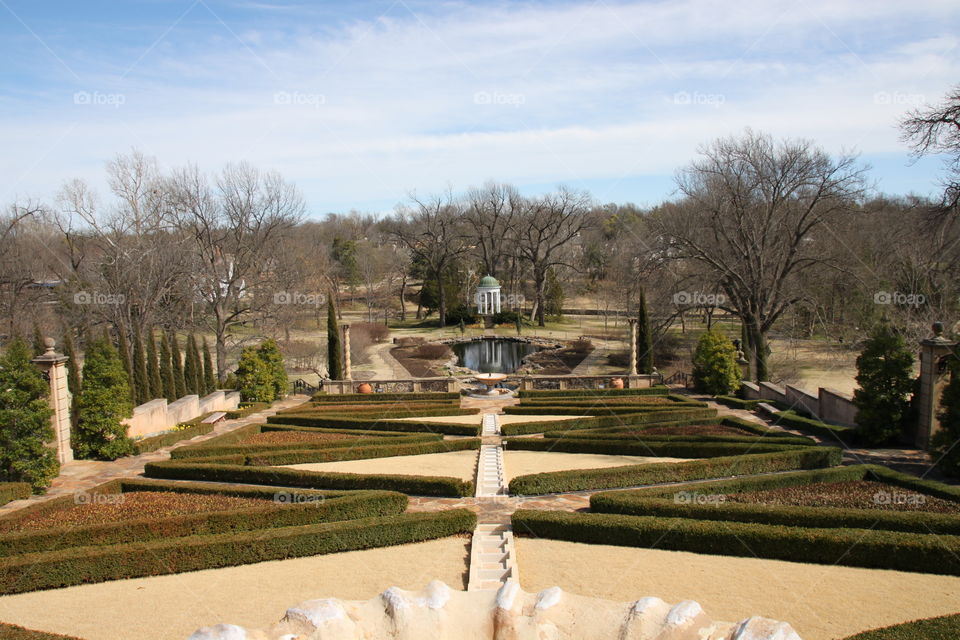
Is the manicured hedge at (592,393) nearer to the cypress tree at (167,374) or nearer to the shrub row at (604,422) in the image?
the shrub row at (604,422)

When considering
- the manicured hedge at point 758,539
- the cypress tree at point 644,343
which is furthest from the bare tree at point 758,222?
the manicured hedge at point 758,539

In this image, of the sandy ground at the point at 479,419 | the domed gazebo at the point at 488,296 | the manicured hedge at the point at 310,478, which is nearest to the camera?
the manicured hedge at the point at 310,478

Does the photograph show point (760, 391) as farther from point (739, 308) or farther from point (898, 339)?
point (898, 339)

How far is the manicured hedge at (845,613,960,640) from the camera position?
693 centimetres

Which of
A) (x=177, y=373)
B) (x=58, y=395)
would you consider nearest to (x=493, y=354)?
(x=177, y=373)

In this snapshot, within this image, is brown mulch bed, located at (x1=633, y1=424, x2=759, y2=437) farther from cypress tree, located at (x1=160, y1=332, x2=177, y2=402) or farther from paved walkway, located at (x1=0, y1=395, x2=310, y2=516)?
cypress tree, located at (x1=160, y1=332, x2=177, y2=402)

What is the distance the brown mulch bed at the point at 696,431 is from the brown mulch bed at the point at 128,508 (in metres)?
11.4

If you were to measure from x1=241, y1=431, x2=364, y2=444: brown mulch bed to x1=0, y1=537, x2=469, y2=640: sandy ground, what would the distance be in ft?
30.4

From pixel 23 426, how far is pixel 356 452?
782 cm

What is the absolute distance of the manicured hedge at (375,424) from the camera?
2067 cm

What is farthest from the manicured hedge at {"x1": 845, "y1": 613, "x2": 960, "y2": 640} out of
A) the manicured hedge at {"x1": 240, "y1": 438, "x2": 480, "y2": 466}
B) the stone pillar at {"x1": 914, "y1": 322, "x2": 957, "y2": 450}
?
the manicured hedge at {"x1": 240, "y1": 438, "x2": 480, "y2": 466}

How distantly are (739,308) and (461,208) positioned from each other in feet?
143

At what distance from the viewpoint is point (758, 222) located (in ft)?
100

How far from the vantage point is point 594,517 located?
11.2 meters
